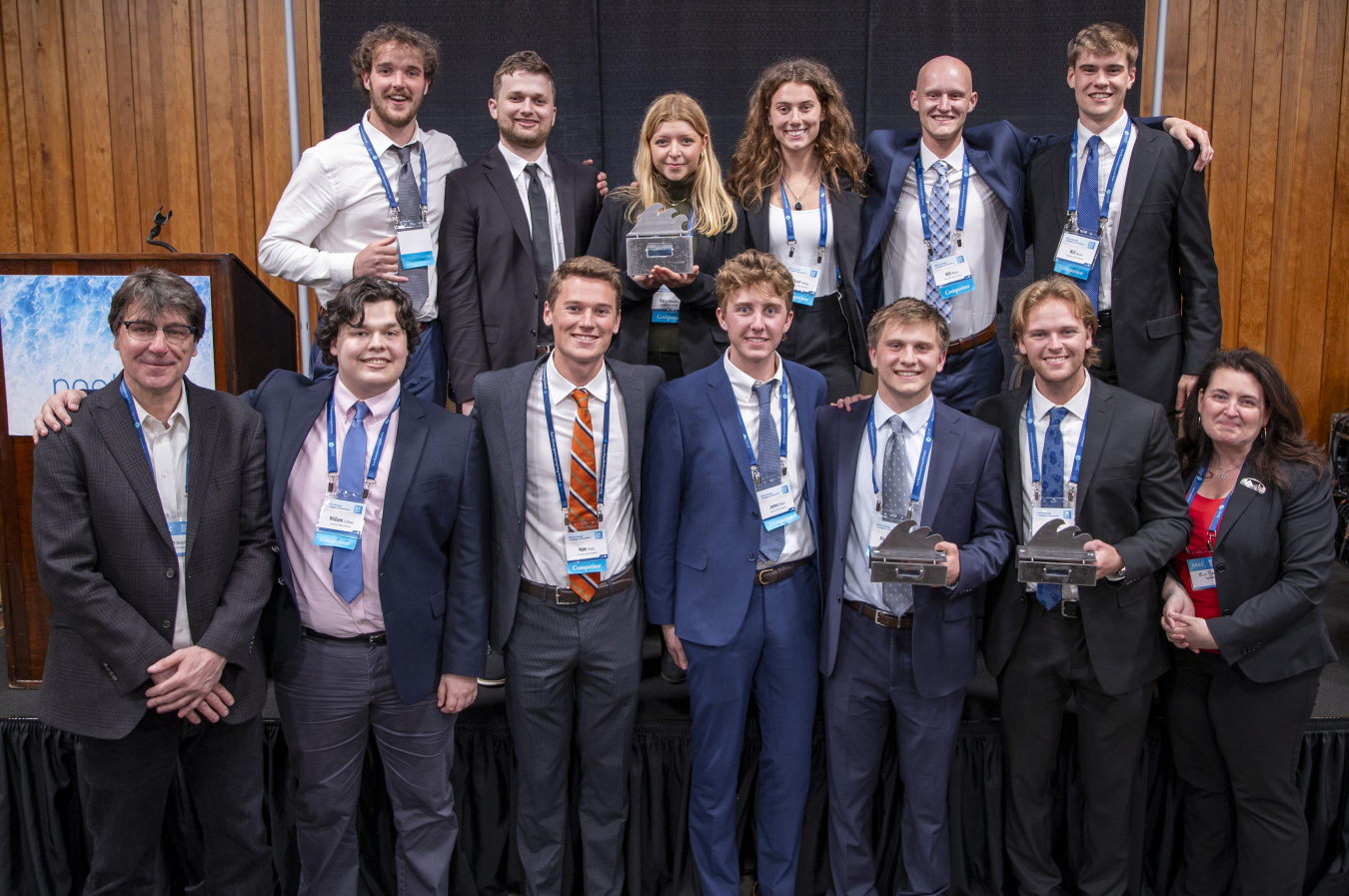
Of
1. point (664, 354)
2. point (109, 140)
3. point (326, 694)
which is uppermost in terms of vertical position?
point (109, 140)

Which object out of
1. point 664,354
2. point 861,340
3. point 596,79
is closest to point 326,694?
point 664,354

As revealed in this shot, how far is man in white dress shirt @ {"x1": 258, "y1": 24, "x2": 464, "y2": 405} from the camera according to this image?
2764 mm

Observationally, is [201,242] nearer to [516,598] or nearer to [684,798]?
[516,598]

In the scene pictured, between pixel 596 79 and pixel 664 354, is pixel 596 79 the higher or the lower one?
the higher one

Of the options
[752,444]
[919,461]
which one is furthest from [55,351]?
[919,461]

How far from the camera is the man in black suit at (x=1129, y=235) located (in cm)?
279

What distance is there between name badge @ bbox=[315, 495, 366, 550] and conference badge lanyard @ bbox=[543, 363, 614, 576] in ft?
1.57

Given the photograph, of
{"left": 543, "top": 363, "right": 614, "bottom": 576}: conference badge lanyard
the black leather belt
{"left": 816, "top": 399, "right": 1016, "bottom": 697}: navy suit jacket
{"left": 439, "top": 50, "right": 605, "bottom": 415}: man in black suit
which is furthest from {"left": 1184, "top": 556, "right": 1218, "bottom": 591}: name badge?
the black leather belt

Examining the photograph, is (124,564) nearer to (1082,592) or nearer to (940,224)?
(1082,592)

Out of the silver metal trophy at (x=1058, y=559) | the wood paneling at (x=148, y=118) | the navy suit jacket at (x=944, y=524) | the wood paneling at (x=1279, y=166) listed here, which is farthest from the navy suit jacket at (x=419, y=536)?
the wood paneling at (x=1279, y=166)

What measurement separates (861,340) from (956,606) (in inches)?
35.5

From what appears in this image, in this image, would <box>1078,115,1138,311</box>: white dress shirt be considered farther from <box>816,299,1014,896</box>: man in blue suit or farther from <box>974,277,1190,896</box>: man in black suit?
<box>816,299,1014,896</box>: man in blue suit

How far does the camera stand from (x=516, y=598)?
2314 mm

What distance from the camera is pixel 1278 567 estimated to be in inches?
93.9
